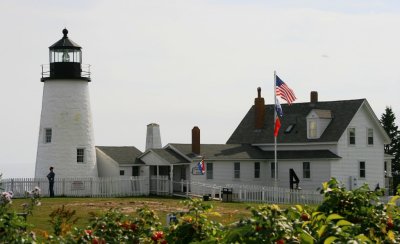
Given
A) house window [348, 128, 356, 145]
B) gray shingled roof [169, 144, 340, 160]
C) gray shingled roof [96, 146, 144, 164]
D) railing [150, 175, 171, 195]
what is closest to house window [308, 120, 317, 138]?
gray shingled roof [169, 144, 340, 160]

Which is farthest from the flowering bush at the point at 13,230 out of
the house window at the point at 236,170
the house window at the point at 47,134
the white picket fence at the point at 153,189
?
the house window at the point at 236,170

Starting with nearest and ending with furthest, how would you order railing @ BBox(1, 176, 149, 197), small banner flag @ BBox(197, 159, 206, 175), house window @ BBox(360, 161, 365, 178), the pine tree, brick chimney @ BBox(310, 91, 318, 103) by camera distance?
railing @ BBox(1, 176, 149, 197)
small banner flag @ BBox(197, 159, 206, 175)
house window @ BBox(360, 161, 365, 178)
brick chimney @ BBox(310, 91, 318, 103)
the pine tree

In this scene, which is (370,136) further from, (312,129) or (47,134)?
(47,134)

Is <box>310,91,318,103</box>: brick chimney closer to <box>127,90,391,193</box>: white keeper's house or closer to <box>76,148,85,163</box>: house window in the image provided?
<box>127,90,391,193</box>: white keeper's house

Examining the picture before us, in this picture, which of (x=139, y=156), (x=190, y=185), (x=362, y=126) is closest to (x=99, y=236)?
(x=190, y=185)

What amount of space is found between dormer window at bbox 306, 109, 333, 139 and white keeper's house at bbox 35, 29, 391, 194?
0.07 metres

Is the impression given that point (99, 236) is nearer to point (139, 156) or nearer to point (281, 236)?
point (281, 236)

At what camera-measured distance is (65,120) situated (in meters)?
48.6

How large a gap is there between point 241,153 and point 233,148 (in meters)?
1.26

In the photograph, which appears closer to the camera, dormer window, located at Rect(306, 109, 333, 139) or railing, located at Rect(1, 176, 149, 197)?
railing, located at Rect(1, 176, 149, 197)

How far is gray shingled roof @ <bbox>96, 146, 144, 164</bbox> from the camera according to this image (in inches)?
2015

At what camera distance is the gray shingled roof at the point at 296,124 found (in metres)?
52.8

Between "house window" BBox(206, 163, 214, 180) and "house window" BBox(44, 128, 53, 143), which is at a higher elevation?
"house window" BBox(44, 128, 53, 143)

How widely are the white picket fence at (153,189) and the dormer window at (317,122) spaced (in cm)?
701
